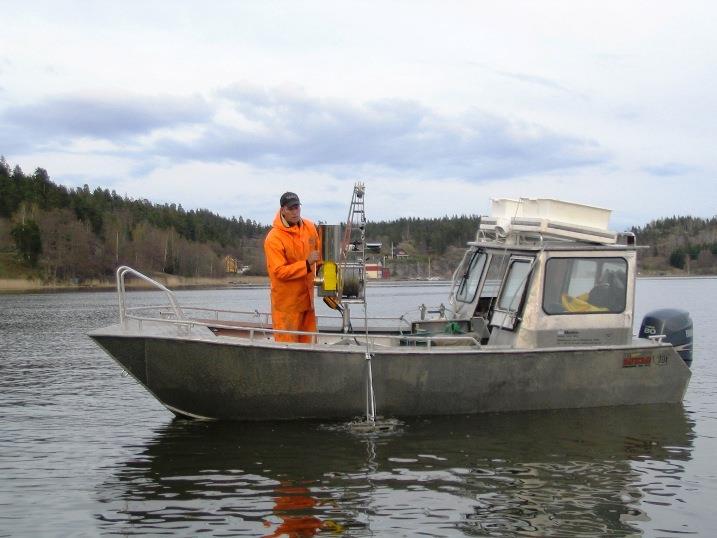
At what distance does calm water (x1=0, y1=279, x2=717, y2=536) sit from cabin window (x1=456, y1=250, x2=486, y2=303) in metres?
2.22

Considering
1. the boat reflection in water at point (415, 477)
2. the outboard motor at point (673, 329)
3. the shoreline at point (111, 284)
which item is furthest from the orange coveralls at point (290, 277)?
the shoreline at point (111, 284)

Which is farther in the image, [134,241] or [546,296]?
[134,241]

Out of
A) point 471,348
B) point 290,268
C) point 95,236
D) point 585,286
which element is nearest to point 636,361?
point 585,286

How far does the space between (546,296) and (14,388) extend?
8.85 m

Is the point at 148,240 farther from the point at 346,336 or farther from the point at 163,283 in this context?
the point at 346,336

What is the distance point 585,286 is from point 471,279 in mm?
1907

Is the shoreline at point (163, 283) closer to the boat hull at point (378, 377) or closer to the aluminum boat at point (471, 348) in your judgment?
the aluminum boat at point (471, 348)

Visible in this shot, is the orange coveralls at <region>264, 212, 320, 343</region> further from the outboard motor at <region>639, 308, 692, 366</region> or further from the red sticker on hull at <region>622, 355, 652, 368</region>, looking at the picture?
the outboard motor at <region>639, 308, 692, 366</region>

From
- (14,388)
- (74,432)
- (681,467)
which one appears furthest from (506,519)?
(14,388)

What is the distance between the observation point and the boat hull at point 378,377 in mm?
10125

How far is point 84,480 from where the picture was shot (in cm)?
881

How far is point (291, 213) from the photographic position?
35.1 ft

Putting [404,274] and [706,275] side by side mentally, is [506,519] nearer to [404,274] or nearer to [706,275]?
[404,274]

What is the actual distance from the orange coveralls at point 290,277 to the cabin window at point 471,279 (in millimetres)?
2763
